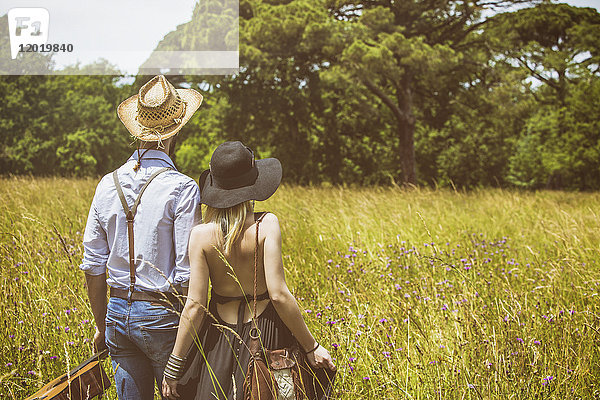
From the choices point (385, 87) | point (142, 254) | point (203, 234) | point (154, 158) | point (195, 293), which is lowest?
point (195, 293)

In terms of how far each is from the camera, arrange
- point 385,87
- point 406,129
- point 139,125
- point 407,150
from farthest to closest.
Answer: point 385,87
point 407,150
point 406,129
point 139,125

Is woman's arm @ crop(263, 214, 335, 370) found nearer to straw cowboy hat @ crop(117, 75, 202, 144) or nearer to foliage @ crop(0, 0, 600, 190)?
straw cowboy hat @ crop(117, 75, 202, 144)

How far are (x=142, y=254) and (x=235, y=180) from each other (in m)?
0.48

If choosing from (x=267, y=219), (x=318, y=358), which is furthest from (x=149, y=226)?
(x=318, y=358)

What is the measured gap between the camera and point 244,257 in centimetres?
185

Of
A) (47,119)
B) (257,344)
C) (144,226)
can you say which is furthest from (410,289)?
(47,119)

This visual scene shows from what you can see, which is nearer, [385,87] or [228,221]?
[228,221]

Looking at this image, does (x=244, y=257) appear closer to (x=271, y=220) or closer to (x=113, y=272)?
(x=271, y=220)

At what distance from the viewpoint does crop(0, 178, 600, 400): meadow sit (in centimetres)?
229

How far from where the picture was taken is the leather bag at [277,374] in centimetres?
179

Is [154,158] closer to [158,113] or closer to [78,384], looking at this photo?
[158,113]

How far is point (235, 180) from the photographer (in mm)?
1906

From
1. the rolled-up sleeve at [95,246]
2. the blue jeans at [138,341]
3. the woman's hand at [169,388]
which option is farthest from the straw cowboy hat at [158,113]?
the woman's hand at [169,388]

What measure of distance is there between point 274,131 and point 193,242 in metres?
18.0
